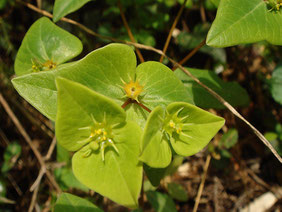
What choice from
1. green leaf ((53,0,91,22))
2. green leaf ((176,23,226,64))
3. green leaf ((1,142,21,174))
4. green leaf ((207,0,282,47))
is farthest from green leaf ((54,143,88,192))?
green leaf ((207,0,282,47))

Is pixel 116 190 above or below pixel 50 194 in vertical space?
above

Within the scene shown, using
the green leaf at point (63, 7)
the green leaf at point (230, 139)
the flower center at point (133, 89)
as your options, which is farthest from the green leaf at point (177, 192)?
the green leaf at point (63, 7)

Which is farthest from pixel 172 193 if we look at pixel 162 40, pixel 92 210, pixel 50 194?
pixel 162 40

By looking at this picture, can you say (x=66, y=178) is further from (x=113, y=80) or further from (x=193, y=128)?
(x=193, y=128)

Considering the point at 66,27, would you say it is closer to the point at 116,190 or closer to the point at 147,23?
the point at 147,23

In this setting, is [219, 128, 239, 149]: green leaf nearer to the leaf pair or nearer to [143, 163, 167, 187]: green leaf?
[143, 163, 167, 187]: green leaf

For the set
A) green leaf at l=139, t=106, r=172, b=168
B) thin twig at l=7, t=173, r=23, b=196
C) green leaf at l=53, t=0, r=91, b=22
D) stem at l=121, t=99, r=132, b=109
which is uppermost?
green leaf at l=53, t=0, r=91, b=22
